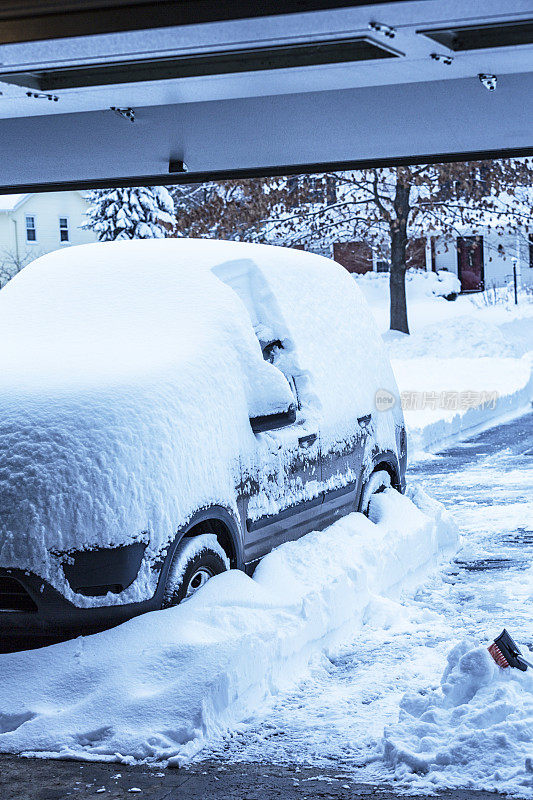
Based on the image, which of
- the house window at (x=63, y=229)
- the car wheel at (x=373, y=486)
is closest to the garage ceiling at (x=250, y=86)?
the car wheel at (x=373, y=486)

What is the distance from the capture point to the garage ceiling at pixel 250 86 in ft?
11.0

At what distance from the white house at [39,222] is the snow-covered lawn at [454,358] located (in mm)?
16570

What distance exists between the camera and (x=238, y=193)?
2903 cm

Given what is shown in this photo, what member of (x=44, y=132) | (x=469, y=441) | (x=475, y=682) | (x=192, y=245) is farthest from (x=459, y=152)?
(x=469, y=441)

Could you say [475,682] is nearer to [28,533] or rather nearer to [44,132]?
[28,533]

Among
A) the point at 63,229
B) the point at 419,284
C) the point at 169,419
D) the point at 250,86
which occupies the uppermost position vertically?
the point at 63,229

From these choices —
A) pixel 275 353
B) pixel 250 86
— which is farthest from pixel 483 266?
pixel 250 86

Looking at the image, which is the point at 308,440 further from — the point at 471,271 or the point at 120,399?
the point at 471,271

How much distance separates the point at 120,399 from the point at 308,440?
1655 mm

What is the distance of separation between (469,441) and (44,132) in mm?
9748

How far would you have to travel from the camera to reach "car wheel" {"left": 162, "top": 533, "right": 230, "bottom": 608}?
514 centimetres

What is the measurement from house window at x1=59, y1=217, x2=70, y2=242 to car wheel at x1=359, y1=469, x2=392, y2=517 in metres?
47.0

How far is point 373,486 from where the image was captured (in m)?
7.60

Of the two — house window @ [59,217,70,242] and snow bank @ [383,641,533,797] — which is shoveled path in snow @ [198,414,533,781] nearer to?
snow bank @ [383,641,533,797]
